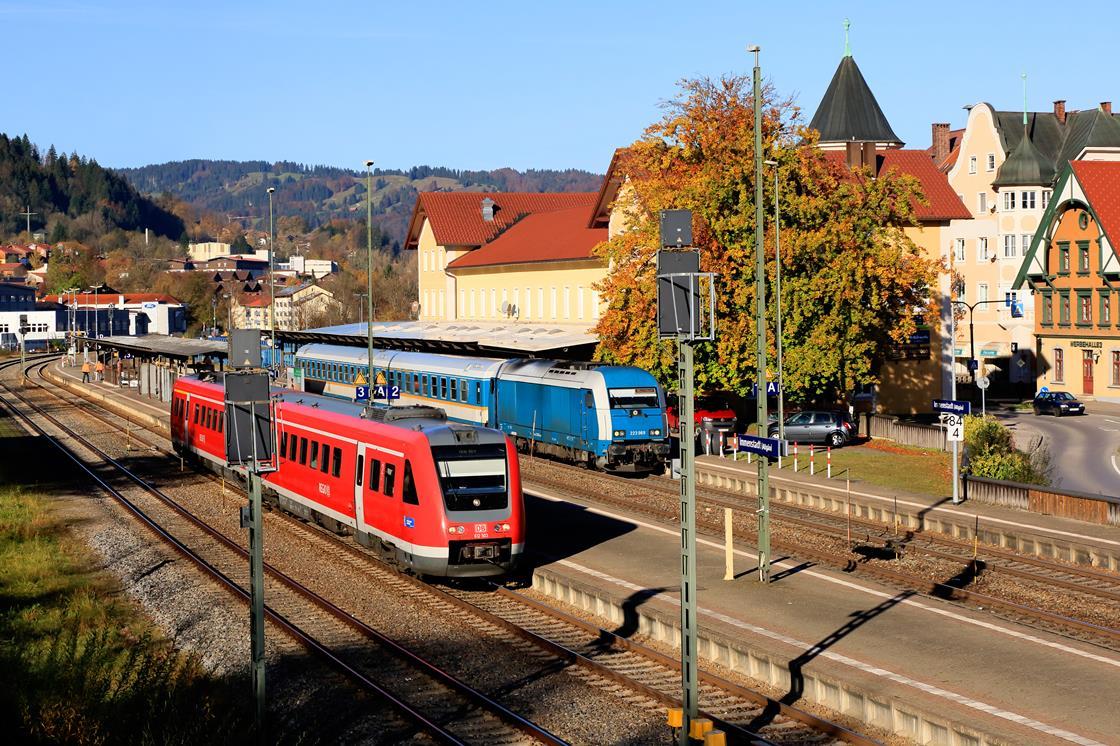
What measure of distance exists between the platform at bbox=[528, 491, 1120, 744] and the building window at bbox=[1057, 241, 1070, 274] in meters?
52.4

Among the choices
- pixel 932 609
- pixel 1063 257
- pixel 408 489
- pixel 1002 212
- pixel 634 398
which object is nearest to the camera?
pixel 932 609

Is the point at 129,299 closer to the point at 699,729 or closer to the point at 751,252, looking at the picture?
the point at 751,252

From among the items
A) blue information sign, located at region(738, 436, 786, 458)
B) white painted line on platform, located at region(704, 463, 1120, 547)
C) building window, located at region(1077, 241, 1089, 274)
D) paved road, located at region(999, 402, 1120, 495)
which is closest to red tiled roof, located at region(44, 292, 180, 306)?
building window, located at region(1077, 241, 1089, 274)

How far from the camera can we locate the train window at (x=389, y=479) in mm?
23781

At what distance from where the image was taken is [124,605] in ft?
77.6

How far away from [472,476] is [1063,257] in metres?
59.9

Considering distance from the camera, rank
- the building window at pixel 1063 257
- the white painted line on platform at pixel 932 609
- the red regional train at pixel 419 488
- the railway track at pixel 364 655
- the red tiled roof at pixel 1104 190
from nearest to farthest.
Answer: the railway track at pixel 364 655
the white painted line on platform at pixel 932 609
the red regional train at pixel 419 488
the red tiled roof at pixel 1104 190
the building window at pixel 1063 257

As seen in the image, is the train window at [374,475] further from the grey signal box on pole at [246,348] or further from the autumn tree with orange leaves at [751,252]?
the autumn tree with orange leaves at [751,252]

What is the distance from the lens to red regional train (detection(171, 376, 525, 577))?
2250cm

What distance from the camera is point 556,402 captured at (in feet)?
134

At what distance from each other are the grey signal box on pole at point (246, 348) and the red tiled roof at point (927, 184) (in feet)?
162

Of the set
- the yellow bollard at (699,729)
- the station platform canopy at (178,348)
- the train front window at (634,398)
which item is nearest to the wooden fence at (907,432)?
the train front window at (634,398)

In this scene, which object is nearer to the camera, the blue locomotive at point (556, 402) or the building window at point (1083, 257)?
the blue locomotive at point (556, 402)

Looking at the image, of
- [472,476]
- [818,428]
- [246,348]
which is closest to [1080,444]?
[818,428]
